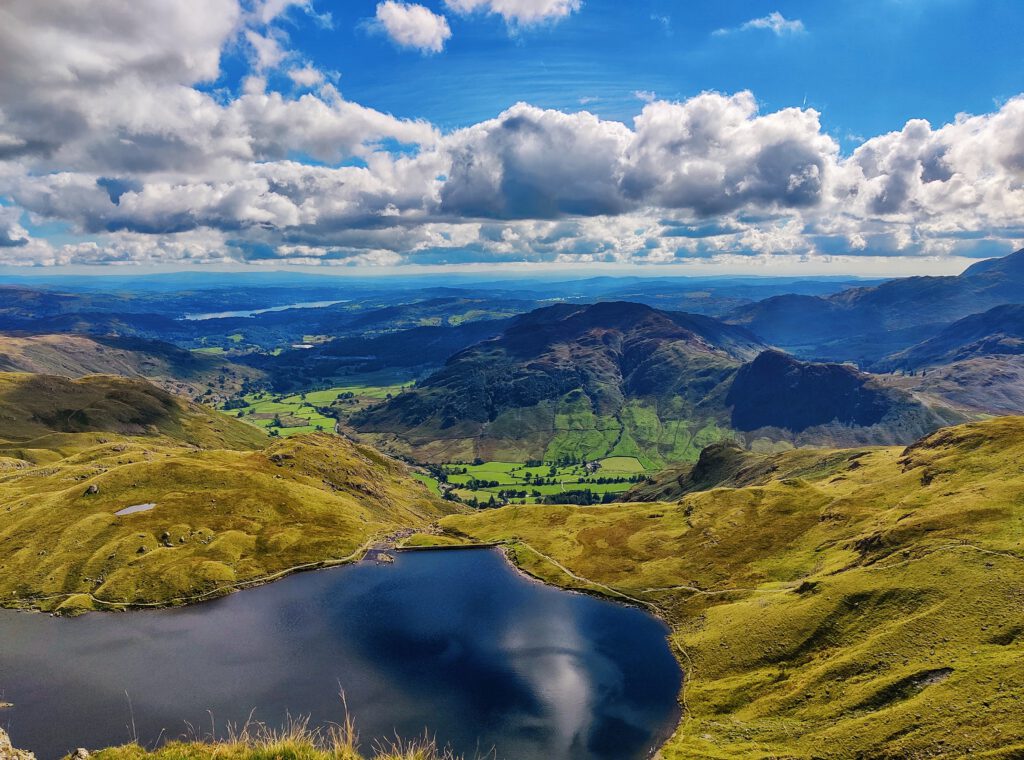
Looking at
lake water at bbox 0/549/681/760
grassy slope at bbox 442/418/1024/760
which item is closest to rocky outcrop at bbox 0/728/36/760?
lake water at bbox 0/549/681/760

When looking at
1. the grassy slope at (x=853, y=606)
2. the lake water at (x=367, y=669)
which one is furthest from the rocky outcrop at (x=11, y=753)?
the grassy slope at (x=853, y=606)

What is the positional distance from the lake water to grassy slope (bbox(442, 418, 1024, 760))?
42.0 feet

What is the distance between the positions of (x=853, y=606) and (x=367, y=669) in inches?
3830

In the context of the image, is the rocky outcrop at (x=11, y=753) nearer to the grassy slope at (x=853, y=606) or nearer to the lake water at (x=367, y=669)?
the lake water at (x=367, y=669)

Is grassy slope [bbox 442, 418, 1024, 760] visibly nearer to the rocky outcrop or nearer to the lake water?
the lake water

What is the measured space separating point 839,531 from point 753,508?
3410 centimetres

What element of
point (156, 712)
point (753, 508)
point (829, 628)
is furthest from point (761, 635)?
point (156, 712)

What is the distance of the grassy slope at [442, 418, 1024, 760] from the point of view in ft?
261

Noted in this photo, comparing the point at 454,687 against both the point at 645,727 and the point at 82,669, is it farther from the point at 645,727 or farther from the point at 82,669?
the point at 82,669

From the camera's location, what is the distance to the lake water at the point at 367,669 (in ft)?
318

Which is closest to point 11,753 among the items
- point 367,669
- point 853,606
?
point 367,669

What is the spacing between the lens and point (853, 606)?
362 ft

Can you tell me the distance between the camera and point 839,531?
16075 cm

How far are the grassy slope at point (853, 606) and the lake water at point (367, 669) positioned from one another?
12.8 m
